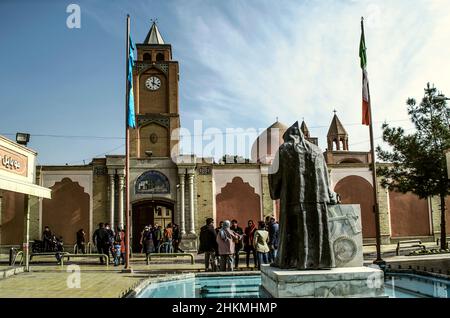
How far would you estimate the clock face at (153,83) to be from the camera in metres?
28.7

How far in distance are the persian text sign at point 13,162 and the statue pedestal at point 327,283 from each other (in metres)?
10.1

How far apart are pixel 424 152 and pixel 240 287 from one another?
41.8 ft

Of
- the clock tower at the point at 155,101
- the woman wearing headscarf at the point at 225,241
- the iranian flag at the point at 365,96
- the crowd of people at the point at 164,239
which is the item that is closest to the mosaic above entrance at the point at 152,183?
the clock tower at the point at 155,101

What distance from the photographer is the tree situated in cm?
1848

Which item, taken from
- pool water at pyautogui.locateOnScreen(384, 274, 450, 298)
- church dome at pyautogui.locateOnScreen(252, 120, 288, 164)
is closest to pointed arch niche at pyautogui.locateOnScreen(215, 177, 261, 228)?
church dome at pyautogui.locateOnScreen(252, 120, 288, 164)

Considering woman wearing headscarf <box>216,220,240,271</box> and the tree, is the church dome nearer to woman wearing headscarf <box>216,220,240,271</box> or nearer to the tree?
the tree

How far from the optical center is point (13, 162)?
14.0m

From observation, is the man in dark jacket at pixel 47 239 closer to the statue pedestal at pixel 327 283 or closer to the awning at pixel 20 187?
the awning at pixel 20 187

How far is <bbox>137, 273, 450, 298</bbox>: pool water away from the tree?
969 cm

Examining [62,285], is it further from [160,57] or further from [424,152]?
[160,57]

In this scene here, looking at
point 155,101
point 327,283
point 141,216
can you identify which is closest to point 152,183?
point 141,216

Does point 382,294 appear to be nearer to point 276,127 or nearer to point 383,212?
point 383,212

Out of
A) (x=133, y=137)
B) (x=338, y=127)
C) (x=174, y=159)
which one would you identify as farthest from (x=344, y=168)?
(x=338, y=127)
